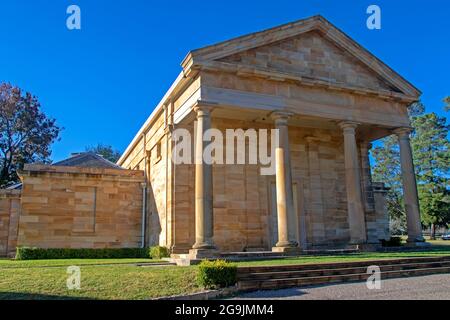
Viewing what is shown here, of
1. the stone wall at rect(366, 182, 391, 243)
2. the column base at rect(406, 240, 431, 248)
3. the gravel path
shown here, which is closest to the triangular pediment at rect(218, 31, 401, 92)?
the stone wall at rect(366, 182, 391, 243)

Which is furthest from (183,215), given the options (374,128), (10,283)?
(374,128)

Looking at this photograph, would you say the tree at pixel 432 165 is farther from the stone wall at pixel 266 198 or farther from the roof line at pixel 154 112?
the roof line at pixel 154 112

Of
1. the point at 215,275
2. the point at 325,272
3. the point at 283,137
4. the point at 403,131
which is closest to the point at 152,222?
the point at 283,137

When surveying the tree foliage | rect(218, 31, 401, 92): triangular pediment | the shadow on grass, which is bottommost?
the shadow on grass

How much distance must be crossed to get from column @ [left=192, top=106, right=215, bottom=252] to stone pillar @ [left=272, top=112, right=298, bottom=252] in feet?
10.9

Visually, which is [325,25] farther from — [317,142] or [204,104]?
[204,104]

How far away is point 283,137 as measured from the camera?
19.0m

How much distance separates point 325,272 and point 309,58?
1222 centimetres

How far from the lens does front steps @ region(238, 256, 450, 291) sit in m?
11.3

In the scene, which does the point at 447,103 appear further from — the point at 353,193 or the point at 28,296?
the point at 28,296

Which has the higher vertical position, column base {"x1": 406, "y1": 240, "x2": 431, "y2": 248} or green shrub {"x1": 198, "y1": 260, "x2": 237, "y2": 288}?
Result: column base {"x1": 406, "y1": 240, "x2": 431, "y2": 248}

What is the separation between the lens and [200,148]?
17.3 meters

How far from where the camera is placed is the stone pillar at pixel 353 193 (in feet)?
64.5

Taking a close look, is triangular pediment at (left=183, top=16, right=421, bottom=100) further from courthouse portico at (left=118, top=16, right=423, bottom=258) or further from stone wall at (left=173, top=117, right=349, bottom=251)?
stone wall at (left=173, top=117, right=349, bottom=251)
